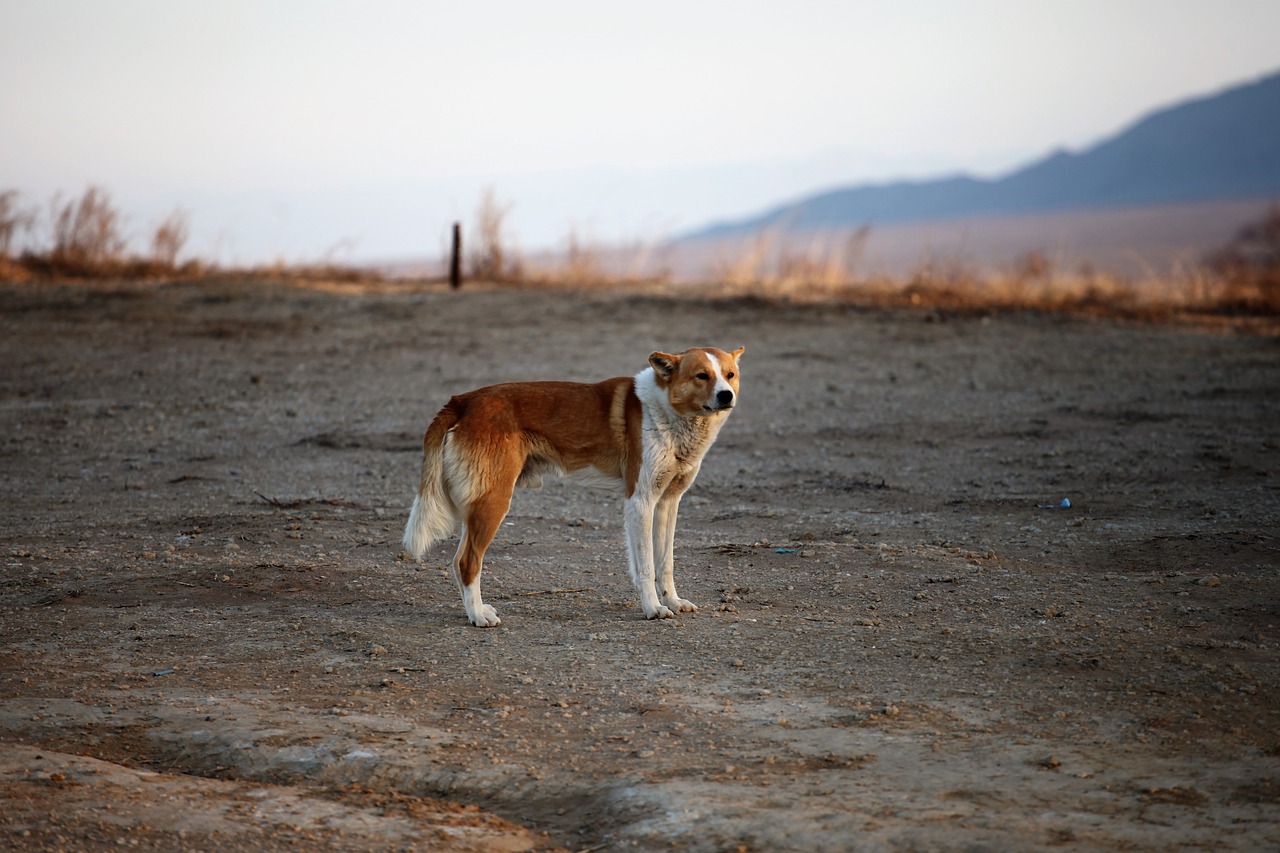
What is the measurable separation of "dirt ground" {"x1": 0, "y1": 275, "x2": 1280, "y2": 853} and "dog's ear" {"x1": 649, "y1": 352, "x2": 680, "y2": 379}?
1.26 metres

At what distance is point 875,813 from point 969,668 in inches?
59.6

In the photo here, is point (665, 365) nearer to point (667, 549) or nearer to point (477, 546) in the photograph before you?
point (667, 549)

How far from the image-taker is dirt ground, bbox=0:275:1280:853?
402 cm

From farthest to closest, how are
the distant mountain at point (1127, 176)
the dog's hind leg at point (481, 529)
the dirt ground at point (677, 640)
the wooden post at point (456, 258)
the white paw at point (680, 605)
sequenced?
1. the distant mountain at point (1127, 176)
2. the wooden post at point (456, 258)
3. the white paw at point (680, 605)
4. the dog's hind leg at point (481, 529)
5. the dirt ground at point (677, 640)

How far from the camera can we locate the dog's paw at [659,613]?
6082 mm

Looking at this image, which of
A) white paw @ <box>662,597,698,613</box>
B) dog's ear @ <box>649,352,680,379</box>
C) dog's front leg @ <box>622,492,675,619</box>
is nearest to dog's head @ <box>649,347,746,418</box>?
dog's ear @ <box>649,352,680,379</box>

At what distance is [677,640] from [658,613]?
1.18ft

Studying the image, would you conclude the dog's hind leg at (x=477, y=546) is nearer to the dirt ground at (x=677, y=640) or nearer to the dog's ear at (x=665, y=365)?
the dirt ground at (x=677, y=640)

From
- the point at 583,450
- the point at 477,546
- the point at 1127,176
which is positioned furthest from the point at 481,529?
the point at 1127,176

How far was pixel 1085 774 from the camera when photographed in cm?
418

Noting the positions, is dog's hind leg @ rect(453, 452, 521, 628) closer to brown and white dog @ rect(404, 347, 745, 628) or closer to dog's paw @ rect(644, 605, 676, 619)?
brown and white dog @ rect(404, 347, 745, 628)

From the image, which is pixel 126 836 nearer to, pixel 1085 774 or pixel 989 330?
pixel 1085 774

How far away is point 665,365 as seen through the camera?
611cm

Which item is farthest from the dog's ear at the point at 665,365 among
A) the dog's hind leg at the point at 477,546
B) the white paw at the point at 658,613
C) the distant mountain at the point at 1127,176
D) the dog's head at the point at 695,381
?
the distant mountain at the point at 1127,176
